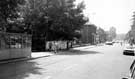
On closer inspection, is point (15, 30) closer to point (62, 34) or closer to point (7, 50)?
point (62, 34)

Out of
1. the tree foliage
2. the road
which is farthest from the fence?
the tree foliage

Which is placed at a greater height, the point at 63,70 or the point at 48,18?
the point at 48,18

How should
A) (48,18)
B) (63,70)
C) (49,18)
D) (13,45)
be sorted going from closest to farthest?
(63,70), (13,45), (48,18), (49,18)

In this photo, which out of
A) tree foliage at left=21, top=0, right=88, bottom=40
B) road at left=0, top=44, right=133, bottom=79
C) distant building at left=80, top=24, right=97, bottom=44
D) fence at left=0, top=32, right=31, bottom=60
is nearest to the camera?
road at left=0, top=44, right=133, bottom=79

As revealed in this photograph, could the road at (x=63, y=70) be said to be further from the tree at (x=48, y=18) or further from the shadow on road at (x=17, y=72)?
the tree at (x=48, y=18)

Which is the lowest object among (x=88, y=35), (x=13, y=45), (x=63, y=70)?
(x=63, y=70)

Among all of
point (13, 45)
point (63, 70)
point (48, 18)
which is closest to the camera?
point (63, 70)

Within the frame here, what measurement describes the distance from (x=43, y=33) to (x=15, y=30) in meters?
4.97


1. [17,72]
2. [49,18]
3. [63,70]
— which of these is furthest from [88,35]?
[17,72]

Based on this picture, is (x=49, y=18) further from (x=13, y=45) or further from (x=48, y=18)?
(x=13, y=45)

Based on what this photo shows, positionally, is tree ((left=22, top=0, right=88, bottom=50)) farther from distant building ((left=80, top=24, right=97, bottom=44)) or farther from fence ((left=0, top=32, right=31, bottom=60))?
distant building ((left=80, top=24, right=97, bottom=44))

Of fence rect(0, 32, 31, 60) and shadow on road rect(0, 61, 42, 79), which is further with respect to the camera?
fence rect(0, 32, 31, 60)

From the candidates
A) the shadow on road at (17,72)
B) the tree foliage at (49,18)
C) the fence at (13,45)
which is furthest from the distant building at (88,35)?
the shadow on road at (17,72)

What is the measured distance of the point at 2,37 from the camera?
14.4m
